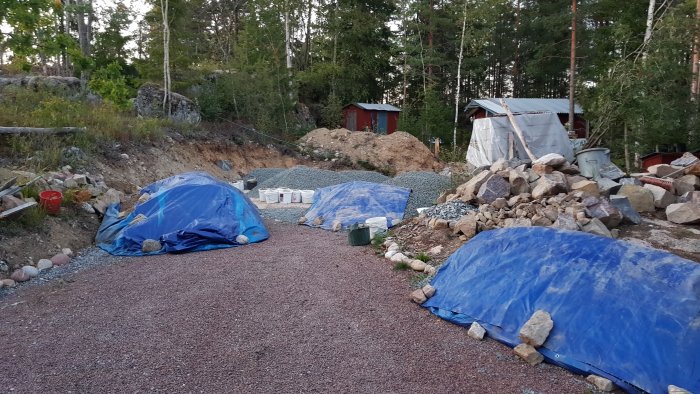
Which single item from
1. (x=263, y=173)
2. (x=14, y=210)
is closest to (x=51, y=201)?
(x=14, y=210)

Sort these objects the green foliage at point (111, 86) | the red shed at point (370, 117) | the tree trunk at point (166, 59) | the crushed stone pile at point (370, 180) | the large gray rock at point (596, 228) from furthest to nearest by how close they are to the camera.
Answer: the red shed at point (370, 117) < the tree trunk at point (166, 59) < the green foliage at point (111, 86) < the crushed stone pile at point (370, 180) < the large gray rock at point (596, 228)

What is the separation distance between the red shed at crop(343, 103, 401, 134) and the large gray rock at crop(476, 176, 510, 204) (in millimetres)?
16652

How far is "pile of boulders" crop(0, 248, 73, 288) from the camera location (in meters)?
5.19

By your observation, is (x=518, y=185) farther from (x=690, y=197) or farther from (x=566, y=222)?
(x=690, y=197)

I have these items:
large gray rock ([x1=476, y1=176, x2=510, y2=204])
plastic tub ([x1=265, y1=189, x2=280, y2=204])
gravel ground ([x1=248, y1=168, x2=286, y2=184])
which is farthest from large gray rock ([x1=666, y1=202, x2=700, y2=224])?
gravel ground ([x1=248, y1=168, x2=286, y2=184])

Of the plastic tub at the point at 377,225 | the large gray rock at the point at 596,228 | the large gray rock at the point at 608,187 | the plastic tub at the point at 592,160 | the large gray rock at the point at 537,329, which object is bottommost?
the large gray rock at the point at 537,329

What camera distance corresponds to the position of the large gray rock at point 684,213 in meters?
6.09

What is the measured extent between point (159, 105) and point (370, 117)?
1103 centimetres

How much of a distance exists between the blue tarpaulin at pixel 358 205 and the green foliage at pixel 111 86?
25.7 ft

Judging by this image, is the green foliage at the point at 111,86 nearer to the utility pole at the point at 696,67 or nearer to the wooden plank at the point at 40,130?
the wooden plank at the point at 40,130

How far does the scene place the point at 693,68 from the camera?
12.7 m

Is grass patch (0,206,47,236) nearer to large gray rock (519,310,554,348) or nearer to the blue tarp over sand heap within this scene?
the blue tarp over sand heap

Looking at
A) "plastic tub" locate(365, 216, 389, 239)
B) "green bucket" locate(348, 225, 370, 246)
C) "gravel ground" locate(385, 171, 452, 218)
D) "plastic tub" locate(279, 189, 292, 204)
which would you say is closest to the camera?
"green bucket" locate(348, 225, 370, 246)

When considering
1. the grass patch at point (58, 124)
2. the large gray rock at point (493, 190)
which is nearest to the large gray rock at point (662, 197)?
the large gray rock at point (493, 190)
